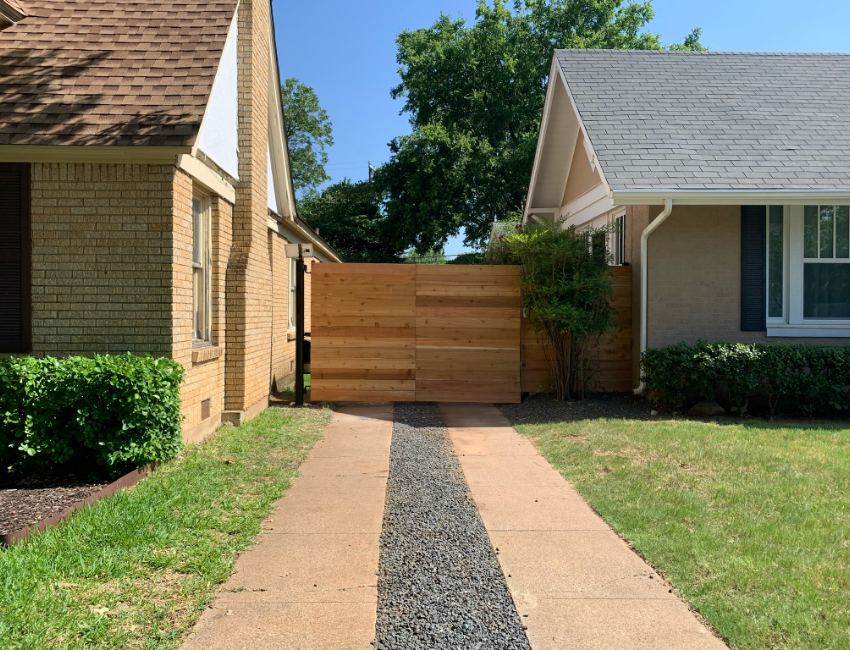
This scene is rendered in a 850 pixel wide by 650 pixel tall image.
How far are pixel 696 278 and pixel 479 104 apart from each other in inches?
949

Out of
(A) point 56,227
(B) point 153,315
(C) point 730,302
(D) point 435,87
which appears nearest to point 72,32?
(A) point 56,227

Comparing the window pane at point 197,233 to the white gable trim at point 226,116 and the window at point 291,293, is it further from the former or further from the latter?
the window at point 291,293

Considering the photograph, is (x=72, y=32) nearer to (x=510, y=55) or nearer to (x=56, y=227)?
(x=56, y=227)

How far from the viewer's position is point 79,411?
6133 mm

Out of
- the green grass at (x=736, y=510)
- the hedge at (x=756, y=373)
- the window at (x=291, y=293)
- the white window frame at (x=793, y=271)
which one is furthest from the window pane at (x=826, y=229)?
the window at (x=291, y=293)

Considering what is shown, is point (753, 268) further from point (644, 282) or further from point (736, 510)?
point (736, 510)

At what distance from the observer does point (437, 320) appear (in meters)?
11.3

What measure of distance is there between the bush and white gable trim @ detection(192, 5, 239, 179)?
2941 mm

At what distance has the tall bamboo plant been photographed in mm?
10680

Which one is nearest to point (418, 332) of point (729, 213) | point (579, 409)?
point (579, 409)

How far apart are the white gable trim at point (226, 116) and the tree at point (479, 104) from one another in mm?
21175

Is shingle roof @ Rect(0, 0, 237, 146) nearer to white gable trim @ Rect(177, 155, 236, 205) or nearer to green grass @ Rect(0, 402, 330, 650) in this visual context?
white gable trim @ Rect(177, 155, 236, 205)

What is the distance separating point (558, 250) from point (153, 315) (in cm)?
592

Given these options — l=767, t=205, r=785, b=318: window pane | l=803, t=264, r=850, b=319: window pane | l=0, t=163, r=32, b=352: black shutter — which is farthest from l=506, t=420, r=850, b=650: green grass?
Answer: l=0, t=163, r=32, b=352: black shutter
